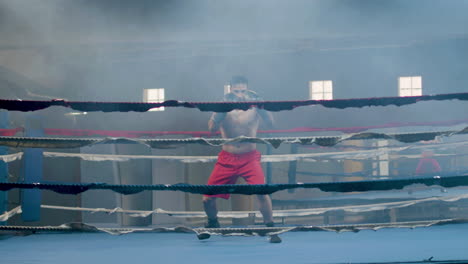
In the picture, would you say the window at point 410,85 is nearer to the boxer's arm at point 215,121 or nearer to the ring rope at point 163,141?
the boxer's arm at point 215,121

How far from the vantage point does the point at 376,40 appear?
6.47m

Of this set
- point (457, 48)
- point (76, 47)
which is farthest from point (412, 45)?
point (76, 47)

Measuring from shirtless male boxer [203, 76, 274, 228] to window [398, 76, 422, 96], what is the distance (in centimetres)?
474

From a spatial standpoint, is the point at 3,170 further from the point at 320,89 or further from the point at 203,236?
the point at 320,89

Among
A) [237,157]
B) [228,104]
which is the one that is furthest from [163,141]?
[237,157]

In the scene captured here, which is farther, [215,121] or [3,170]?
[215,121]

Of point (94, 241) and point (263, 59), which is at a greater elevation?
point (263, 59)

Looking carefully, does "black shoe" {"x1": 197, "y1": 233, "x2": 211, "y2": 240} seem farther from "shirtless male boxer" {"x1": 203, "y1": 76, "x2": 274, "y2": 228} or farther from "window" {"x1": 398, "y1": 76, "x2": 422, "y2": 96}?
"window" {"x1": 398, "y1": 76, "x2": 422, "y2": 96}

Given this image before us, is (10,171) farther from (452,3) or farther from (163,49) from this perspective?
(452,3)

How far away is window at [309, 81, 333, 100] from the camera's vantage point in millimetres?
7066

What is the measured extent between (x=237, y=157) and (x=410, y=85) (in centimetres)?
530

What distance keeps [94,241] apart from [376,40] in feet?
18.5

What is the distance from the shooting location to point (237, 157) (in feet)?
8.76

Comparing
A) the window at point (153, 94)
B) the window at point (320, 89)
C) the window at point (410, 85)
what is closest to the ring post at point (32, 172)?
the window at point (153, 94)
